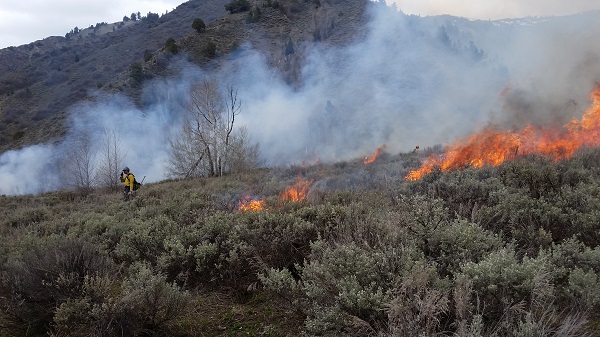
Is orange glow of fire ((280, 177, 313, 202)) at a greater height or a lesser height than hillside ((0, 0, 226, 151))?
lesser

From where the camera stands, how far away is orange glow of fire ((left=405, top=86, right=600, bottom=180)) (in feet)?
35.3

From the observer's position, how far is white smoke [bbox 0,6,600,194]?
39562 millimetres

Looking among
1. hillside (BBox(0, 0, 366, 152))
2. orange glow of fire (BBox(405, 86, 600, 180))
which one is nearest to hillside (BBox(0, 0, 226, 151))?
hillside (BBox(0, 0, 366, 152))

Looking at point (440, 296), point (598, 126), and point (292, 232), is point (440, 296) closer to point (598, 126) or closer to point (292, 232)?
point (292, 232)

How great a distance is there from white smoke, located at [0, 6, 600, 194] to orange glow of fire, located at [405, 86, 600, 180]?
17807 mm

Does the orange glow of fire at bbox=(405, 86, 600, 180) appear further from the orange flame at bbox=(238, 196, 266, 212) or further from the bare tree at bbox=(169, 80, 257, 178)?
the bare tree at bbox=(169, 80, 257, 178)

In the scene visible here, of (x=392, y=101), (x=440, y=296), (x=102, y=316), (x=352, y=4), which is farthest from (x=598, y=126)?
(x=352, y=4)

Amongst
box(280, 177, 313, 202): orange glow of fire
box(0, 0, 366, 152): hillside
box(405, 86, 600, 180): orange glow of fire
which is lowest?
box(280, 177, 313, 202): orange glow of fire

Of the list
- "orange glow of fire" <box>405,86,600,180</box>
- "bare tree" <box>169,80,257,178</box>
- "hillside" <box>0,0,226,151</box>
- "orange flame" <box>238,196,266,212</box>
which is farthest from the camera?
"hillside" <box>0,0,226,151</box>

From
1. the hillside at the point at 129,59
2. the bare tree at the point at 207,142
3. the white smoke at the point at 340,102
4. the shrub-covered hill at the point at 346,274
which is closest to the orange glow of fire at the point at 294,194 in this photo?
the shrub-covered hill at the point at 346,274

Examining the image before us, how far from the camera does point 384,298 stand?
9.64ft

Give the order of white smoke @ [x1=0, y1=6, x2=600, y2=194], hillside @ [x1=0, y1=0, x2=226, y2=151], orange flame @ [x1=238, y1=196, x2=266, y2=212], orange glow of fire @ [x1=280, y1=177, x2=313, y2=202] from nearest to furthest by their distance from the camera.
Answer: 1. orange flame @ [x1=238, y1=196, x2=266, y2=212]
2. orange glow of fire @ [x1=280, y1=177, x2=313, y2=202]
3. white smoke @ [x1=0, y1=6, x2=600, y2=194]
4. hillside @ [x1=0, y1=0, x2=226, y2=151]

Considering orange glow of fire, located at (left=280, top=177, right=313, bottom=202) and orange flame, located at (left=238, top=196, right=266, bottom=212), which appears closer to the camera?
orange flame, located at (left=238, top=196, right=266, bottom=212)

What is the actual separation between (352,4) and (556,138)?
64481 mm
